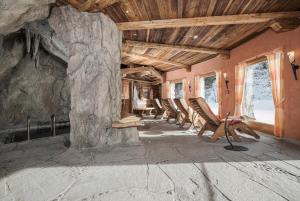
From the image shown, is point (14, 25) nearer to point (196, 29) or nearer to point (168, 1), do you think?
point (168, 1)

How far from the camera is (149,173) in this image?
2.22 metres

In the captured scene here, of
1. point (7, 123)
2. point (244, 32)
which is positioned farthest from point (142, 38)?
point (7, 123)

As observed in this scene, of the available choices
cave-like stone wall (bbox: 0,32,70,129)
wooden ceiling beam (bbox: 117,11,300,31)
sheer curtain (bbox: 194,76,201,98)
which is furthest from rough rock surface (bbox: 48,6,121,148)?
sheer curtain (bbox: 194,76,201,98)

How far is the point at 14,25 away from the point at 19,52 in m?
2.57

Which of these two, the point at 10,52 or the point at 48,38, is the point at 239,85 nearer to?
the point at 48,38

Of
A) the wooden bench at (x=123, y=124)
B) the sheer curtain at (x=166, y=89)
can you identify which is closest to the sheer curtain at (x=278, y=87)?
the wooden bench at (x=123, y=124)

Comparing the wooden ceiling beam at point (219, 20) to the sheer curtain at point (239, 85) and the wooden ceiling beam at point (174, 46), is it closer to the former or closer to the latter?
the wooden ceiling beam at point (174, 46)

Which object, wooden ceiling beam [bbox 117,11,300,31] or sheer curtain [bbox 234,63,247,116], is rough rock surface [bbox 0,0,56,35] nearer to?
wooden ceiling beam [bbox 117,11,300,31]

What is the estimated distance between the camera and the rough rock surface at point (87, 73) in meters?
3.48

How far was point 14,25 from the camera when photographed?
3.21 metres

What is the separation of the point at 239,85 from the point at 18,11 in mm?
6127

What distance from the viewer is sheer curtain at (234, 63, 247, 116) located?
18.9 feet

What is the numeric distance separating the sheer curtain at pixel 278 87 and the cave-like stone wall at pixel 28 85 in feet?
22.8

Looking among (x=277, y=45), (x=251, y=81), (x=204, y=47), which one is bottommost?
(x=251, y=81)
